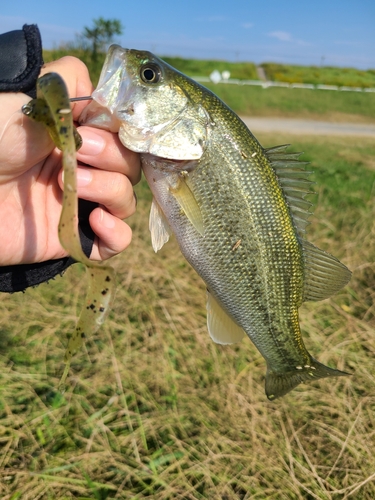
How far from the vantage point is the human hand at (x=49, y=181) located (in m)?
1.64

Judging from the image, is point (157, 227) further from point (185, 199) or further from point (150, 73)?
point (150, 73)

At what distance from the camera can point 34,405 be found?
3189 millimetres

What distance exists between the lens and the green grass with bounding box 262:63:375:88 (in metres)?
30.9

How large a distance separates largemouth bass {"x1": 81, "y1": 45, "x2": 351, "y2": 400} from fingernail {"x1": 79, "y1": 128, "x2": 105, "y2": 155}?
51 millimetres

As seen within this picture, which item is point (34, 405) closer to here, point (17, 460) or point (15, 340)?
point (17, 460)

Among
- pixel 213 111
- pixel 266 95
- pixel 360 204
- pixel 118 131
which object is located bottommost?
pixel 266 95

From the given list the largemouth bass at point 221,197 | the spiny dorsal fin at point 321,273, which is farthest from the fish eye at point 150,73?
the spiny dorsal fin at point 321,273

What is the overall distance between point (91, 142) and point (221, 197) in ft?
1.79

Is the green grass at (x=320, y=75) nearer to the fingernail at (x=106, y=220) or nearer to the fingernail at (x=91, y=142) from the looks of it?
the fingernail at (x=106, y=220)

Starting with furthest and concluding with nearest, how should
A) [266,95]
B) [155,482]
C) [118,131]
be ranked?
[266,95], [155,482], [118,131]

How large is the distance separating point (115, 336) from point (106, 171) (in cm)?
230

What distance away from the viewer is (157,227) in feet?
6.30

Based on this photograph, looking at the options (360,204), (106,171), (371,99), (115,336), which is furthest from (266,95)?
(106,171)

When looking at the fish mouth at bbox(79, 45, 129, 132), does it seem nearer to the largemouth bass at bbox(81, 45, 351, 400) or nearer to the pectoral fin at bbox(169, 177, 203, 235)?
the largemouth bass at bbox(81, 45, 351, 400)
